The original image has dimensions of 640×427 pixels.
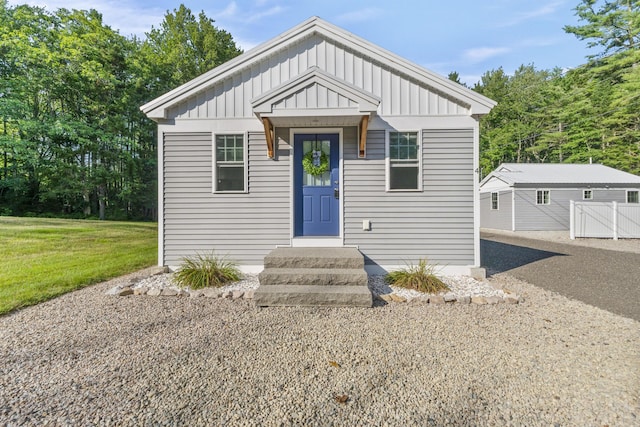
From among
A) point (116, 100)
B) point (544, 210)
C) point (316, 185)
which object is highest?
point (116, 100)

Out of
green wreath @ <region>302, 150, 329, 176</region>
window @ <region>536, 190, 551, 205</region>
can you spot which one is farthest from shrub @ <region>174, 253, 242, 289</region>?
window @ <region>536, 190, 551, 205</region>

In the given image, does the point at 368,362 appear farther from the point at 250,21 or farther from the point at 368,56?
the point at 250,21

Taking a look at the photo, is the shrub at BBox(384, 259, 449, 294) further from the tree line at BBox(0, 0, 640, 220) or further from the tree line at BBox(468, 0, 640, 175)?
the tree line at BBox(468, 0, 640, 175)

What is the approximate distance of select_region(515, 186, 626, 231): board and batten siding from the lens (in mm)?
14578

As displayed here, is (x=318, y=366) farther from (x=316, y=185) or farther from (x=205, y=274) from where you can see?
(x=316, y=185)

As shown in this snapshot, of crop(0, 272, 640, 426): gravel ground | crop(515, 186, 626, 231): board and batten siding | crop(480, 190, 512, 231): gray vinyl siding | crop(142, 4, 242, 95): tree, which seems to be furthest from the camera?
crop(142, 4, 242, 95): tree

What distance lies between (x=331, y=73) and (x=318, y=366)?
5.40m

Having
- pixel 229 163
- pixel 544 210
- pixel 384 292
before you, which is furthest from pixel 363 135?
pixel 544 210

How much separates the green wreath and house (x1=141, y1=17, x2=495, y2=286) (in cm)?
2

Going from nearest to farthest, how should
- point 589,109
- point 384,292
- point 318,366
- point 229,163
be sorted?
point 318,366
point 384,292
point 229,163
point 589,109

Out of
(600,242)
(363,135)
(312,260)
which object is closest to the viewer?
(312,260)

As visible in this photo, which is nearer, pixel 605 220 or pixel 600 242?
pixel 600 242

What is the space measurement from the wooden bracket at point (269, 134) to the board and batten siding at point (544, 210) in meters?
14.9

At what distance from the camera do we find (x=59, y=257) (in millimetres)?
6812
